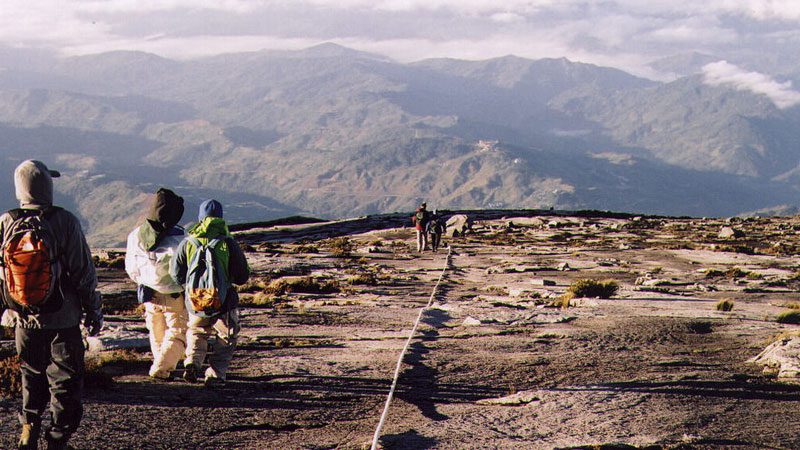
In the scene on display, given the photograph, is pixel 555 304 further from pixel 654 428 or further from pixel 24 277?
pixel 24 277

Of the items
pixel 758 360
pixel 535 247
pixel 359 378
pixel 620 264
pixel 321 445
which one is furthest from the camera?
pixel 535 247

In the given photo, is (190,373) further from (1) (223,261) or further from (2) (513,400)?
(2) (513,400)

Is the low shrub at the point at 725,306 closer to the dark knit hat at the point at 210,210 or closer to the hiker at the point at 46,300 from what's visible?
the dark knit hat at the point at 210,210

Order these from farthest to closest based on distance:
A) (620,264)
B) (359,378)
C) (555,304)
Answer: (620,264)
(555,304)
(359,378)

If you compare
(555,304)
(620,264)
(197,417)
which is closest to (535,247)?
(620,264)

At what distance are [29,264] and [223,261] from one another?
12.3ft

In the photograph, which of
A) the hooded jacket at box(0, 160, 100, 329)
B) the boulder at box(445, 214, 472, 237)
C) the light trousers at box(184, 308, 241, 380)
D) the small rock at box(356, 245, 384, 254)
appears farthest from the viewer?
the boulder at box(445, 214, 472, 237)

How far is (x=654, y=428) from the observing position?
9656 millimetres

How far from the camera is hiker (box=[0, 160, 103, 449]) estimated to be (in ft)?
24.5

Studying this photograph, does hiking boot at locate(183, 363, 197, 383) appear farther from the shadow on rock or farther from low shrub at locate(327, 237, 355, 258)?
low shrub at locate(327, 237, 355, 258)

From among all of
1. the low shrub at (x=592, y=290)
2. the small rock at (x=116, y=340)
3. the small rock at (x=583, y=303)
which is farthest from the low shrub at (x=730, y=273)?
the small rock at (x=116, y=340)

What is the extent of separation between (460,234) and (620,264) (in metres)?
28.1

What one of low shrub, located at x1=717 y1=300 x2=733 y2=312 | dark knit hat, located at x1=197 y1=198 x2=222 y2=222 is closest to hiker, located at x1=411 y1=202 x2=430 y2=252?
low shrub, located at x1=717 y1=300 x2=733 y2=312

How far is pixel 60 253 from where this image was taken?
7742 mm
